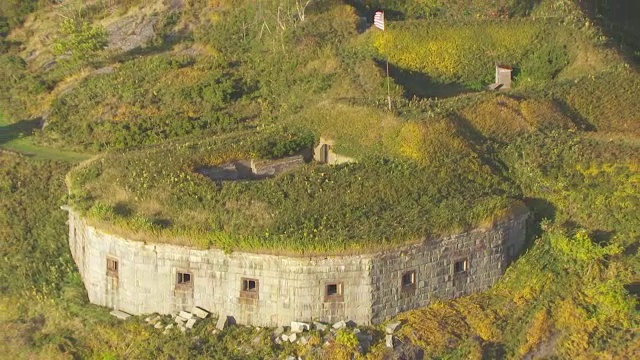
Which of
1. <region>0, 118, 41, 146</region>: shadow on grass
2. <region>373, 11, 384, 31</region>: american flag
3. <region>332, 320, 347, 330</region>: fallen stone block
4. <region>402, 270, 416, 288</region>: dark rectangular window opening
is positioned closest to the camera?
<region>332, 320, 347, 330</region>: fallen stone block

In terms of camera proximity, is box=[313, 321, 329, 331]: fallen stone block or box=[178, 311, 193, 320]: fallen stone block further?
box=[178, 311, 193, 320]: fallen stone block

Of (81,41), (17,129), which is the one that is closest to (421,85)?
(81,41)

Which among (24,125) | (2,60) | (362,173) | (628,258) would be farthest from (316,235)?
(2,60)

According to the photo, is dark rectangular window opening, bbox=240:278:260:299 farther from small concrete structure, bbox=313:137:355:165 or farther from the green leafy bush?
→ the green leafy bush

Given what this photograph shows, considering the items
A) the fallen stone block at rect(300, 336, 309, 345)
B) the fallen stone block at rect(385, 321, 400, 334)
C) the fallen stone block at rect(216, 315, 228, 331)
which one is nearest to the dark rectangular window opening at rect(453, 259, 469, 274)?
the fallen stone block at rect(385, 321, 400, 334)

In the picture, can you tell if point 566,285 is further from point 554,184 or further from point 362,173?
point 362,173

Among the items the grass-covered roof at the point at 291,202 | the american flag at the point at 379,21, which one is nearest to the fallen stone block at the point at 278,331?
the grass-covered roof at the point at 291,202

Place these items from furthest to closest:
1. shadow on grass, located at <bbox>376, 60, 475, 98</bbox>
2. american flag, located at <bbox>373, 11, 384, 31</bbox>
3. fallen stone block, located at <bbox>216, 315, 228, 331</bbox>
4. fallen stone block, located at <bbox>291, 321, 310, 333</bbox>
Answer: american flag, located at <bbox>373, 11, 384, 31</bbox>
shadow on grass, located at <bbox>376, 60, 475, 98</bbox>
fallen stone block, located at <bbox>216, 315, 228, 331</bbox>
fallen stone block, located at <bbox>291, 321, 310, 333</bbox>
